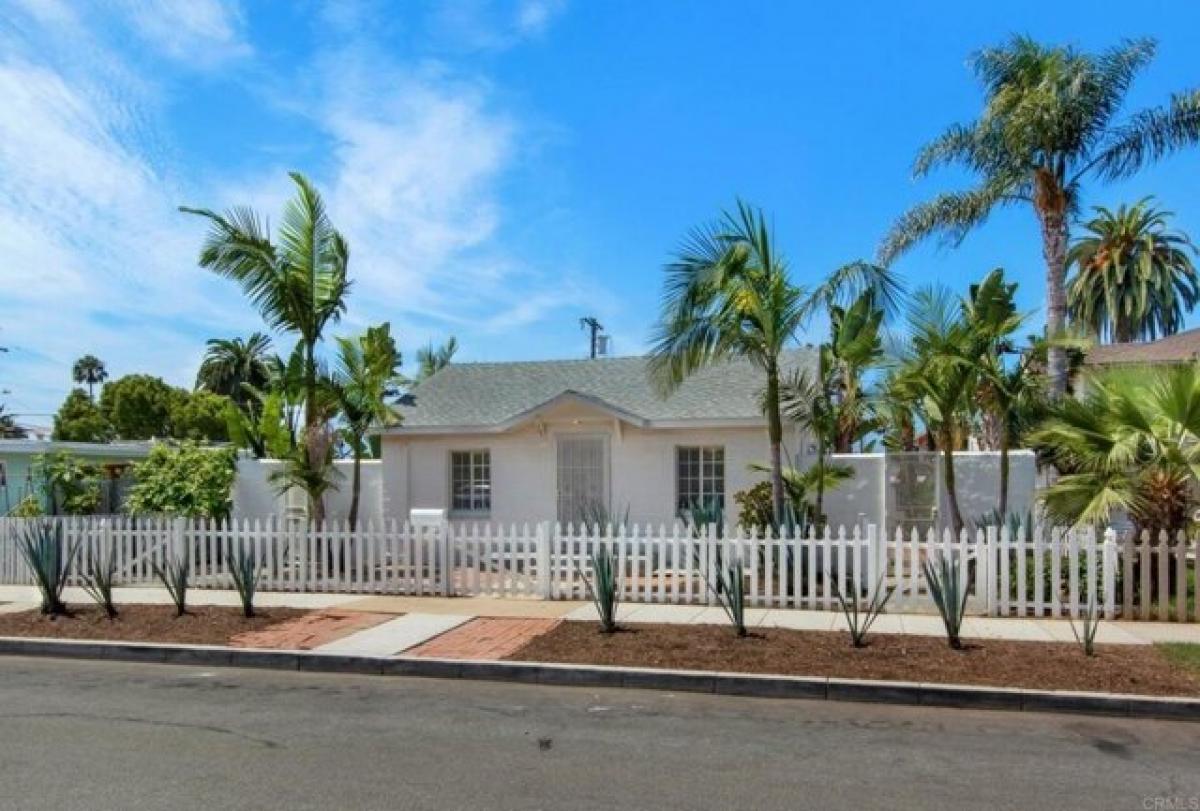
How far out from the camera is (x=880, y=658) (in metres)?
8.26

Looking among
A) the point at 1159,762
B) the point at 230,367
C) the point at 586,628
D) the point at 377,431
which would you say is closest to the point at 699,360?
the point at 586,628

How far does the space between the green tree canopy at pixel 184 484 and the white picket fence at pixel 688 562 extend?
2.50ft

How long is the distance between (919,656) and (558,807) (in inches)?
179

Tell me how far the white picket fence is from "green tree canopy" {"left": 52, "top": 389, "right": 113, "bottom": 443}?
41977 mm

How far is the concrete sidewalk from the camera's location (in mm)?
9414

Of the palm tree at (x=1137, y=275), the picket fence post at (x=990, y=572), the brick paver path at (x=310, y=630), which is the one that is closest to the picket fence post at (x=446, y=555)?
the brick paver path at (x=310, y=630)

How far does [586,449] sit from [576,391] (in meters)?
1.05

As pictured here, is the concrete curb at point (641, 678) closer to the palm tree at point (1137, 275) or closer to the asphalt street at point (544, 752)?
the asphalt street at point (544, 752)

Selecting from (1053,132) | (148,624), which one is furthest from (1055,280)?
(148,624)

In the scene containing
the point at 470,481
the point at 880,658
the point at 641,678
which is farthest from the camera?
the point at 470,481

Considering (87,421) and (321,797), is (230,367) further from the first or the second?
(321,797)

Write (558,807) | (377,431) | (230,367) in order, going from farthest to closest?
(230,367) → (377,431) → (558,807)

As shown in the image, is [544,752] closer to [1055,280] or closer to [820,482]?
[820,482]

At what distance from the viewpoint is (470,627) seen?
10.2 metres
